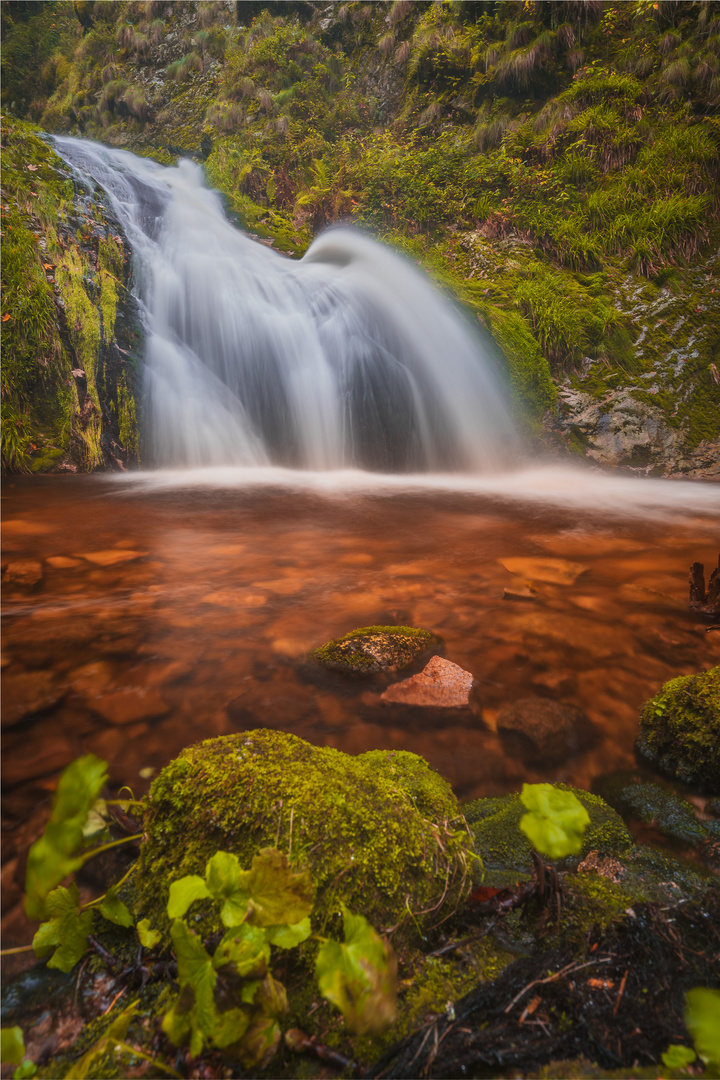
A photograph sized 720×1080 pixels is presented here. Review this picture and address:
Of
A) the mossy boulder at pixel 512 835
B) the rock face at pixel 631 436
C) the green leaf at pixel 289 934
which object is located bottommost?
the mossy boulder at pixel 512 835

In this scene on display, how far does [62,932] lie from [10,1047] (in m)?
0.20

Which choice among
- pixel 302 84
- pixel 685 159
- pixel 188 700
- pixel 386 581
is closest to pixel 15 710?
pixel 188 700

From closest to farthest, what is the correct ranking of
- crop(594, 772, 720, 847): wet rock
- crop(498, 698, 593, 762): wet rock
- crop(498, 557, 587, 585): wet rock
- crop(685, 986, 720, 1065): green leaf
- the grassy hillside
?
crop(685, 986, 720, 1065): green leaf → crop(594, 772, 720, 847): wet rock → crop(498, 698, 593, 762): wet rock → crop(498, 557, 587, 585): wet rock → the grassy hillside

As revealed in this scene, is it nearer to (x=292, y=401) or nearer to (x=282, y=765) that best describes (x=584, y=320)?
(x=292, y=401)

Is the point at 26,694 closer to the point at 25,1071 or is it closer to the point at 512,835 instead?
the point at 25,1071

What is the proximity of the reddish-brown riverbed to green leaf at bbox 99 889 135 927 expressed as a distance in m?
0.52

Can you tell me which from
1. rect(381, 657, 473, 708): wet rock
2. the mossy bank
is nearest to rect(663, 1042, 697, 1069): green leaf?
rect(381, 657, 473, 708): wet rock

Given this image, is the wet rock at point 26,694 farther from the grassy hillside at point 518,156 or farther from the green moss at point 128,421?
the grassy hillside at point 518,156

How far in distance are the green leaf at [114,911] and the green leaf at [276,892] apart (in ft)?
1.17

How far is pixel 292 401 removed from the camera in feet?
26.1

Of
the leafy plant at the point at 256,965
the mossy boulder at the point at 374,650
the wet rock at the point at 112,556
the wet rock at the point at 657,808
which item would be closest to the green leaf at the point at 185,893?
the leafy plant at the point at 256,965

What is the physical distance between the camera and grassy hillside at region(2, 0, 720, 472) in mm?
8156

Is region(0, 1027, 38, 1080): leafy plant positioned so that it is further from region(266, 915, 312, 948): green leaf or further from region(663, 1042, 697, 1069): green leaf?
region(663, 1042, 697, 1069): green leaf

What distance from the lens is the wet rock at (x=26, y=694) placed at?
2000mm
